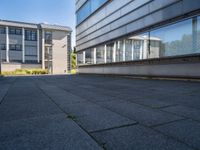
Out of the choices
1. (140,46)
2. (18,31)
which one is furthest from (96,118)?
(18,31)

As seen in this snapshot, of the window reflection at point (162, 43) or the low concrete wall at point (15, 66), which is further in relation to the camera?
the low concrete wall at point (15, 66)

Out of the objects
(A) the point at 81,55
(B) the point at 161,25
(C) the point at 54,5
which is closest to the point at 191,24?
(B) the point at 161,25

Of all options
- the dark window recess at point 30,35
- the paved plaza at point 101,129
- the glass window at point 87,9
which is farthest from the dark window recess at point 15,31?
the paved plaza at point 101,129

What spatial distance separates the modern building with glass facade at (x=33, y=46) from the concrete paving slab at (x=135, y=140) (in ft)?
117

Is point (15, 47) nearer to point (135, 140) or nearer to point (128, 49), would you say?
point (128, 49)

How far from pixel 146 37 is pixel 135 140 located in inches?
347

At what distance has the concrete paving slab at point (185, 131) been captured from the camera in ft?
5.35

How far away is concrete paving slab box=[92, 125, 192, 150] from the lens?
152cm

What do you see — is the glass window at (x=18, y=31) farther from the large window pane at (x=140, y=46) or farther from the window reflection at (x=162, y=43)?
the large window pane at (x=140, y=46)

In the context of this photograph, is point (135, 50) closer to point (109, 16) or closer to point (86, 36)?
point (109, 16)

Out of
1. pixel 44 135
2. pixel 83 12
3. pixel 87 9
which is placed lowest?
pixel 44 135

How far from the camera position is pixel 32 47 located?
118 ft

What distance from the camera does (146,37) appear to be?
Answer: 31.7 feet

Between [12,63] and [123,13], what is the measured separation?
28.9 metres
